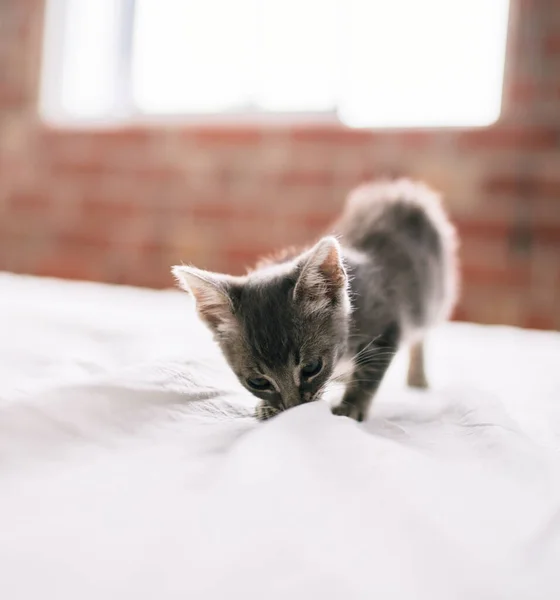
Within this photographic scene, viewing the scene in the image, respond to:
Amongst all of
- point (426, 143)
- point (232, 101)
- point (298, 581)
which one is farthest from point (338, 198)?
point (298, 581)

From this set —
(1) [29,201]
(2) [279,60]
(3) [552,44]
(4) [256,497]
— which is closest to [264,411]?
(4) [256,497]

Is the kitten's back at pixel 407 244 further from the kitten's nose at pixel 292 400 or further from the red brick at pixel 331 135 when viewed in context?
the red brick at pixel 331 135

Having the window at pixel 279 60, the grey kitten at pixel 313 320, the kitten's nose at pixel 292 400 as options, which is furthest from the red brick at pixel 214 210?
the kitten's nose at pixel 292 400

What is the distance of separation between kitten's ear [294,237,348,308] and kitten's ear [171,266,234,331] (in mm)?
132

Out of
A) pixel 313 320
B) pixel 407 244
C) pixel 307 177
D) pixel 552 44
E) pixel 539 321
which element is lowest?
pixel 539 321

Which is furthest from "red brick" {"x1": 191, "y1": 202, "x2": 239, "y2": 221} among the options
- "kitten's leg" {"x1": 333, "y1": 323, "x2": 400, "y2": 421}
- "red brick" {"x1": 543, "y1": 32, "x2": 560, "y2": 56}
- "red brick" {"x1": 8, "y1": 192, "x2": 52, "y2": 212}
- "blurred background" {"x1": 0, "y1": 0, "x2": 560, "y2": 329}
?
"kitten's leg" {"x1": 333, "y1": 323, "x2": 400, "y2": 421}

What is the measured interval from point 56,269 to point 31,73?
3.92ft

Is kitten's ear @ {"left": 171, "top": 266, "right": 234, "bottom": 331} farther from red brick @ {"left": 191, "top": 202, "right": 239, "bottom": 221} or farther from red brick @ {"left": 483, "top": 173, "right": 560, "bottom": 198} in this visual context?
red brick @ {"left": 191, "top": 202, "right": 239, "bottom": 221}

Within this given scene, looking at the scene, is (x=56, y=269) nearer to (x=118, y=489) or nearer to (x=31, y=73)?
(x=31, y=73)

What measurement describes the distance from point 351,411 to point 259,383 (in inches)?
6.5

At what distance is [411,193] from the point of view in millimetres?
1757

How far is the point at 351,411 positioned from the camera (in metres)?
1.02

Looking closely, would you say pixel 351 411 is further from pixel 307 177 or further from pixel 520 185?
pixel 307 177

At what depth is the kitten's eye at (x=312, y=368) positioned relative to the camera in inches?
40.6
